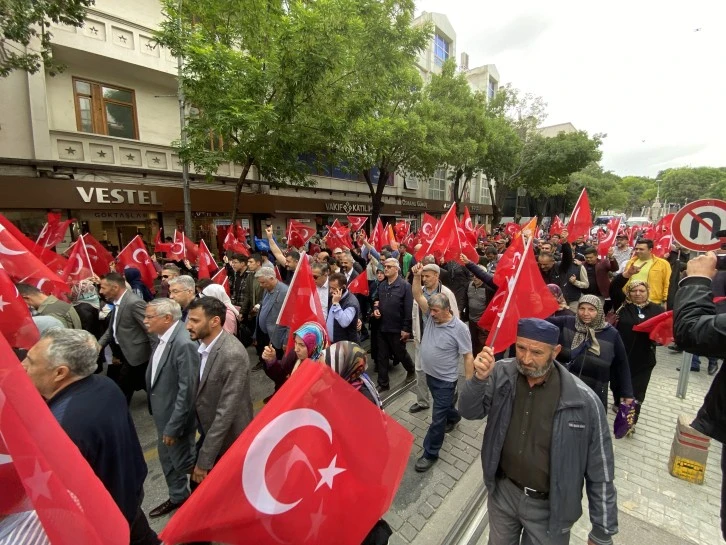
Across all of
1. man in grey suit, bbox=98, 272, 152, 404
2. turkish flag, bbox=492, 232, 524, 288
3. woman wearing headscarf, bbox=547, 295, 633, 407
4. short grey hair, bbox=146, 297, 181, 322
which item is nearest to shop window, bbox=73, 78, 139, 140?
man in grey suit, bbox=98, 272, 152, 404

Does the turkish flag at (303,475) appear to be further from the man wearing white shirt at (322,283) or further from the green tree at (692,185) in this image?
the green tree at (692,185)

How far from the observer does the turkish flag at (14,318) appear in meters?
3.07

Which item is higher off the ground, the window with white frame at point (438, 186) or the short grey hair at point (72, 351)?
the window with white frame at point (438, 186)

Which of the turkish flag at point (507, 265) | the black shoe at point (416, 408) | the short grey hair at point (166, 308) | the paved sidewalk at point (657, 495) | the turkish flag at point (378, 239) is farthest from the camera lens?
the turkish flag at point (378, 239)

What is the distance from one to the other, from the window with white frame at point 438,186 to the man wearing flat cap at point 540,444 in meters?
28.2

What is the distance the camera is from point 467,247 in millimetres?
7840

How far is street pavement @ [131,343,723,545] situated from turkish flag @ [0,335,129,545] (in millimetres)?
2250

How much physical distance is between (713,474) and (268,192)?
15.9 metres

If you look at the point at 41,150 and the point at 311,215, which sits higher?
the point at 41,150

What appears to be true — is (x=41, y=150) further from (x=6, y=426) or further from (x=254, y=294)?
(x=6, y=426)

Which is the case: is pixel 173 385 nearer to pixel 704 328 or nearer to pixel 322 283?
pixel 322 283

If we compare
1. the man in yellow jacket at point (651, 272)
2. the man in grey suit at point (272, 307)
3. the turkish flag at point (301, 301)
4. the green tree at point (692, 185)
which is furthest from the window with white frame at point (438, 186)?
the green tree at point (692, 185)

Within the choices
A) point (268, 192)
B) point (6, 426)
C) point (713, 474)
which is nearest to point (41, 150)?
point (268, 192)

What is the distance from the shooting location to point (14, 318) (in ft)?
10.3
